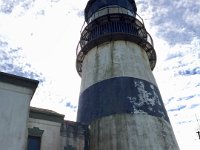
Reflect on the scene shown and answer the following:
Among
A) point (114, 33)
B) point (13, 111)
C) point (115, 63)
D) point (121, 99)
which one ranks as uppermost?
point (114, 33)

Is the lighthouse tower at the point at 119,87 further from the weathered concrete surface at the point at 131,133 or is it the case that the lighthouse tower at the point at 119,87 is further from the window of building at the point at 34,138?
the window of building at the point at 34,138

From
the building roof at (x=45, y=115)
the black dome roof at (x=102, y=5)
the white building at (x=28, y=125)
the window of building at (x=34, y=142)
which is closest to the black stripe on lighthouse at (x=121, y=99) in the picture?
the white building at (x=28, y=125)

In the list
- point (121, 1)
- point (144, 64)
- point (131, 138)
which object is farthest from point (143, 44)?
point (131, 138)

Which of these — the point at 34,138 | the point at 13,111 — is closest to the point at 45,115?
the point at 34,138

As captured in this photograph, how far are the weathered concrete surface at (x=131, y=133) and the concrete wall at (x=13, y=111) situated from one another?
16.9ft

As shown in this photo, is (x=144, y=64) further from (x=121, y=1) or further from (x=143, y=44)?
(x=121, y=1)

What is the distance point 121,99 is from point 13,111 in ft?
24.2

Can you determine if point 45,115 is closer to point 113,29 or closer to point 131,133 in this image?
point 131,133

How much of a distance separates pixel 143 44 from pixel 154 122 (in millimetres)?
8080

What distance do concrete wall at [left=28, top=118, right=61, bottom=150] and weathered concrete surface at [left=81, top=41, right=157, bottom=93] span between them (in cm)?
538

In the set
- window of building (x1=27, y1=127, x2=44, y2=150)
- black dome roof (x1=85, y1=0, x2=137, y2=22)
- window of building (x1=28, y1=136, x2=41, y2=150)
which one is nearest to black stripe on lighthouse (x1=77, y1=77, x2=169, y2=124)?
window of building (x1=27, y1=127, x2=44, y2=150)

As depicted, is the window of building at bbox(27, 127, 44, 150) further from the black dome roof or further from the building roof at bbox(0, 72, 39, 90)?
the black dome roof

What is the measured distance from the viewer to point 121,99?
17.9 metres

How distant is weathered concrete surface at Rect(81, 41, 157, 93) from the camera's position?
775 inches
